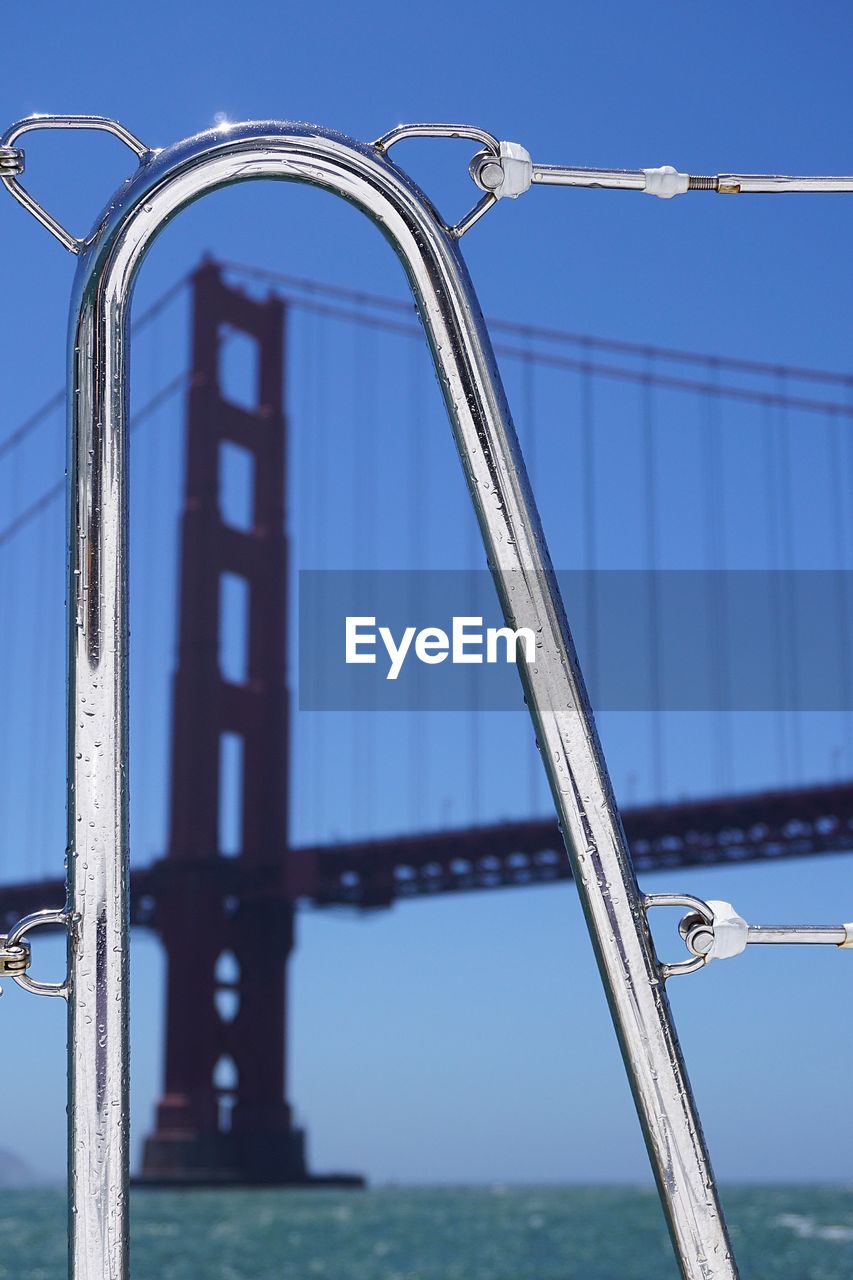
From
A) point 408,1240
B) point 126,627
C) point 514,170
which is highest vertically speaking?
point 514,170

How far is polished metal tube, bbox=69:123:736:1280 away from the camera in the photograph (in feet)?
1.79

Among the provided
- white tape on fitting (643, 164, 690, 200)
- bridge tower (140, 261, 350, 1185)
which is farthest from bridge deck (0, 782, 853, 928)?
white tape on fitting (643, 164, 690, 200)

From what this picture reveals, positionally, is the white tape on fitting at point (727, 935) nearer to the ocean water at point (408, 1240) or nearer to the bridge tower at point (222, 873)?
the bridge tower at point (222, 873)

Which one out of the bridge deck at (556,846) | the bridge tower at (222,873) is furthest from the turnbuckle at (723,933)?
the bridge tower at (222,873)

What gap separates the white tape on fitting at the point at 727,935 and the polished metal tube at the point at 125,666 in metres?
0.03

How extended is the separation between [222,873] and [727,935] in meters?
12.6

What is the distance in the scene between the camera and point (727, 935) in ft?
1.74

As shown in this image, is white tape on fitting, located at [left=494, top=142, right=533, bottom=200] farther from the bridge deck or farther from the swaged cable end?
the bridge deck

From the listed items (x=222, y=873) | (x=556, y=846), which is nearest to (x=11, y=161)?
(x=556, y=846)

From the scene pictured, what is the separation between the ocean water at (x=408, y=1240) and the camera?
616 inches

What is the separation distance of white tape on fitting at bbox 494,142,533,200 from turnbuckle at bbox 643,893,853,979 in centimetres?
24

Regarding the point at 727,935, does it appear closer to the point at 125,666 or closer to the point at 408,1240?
the point at 125,666

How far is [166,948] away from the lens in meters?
12.5

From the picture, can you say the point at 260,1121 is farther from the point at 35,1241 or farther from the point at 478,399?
the point at 478,399
